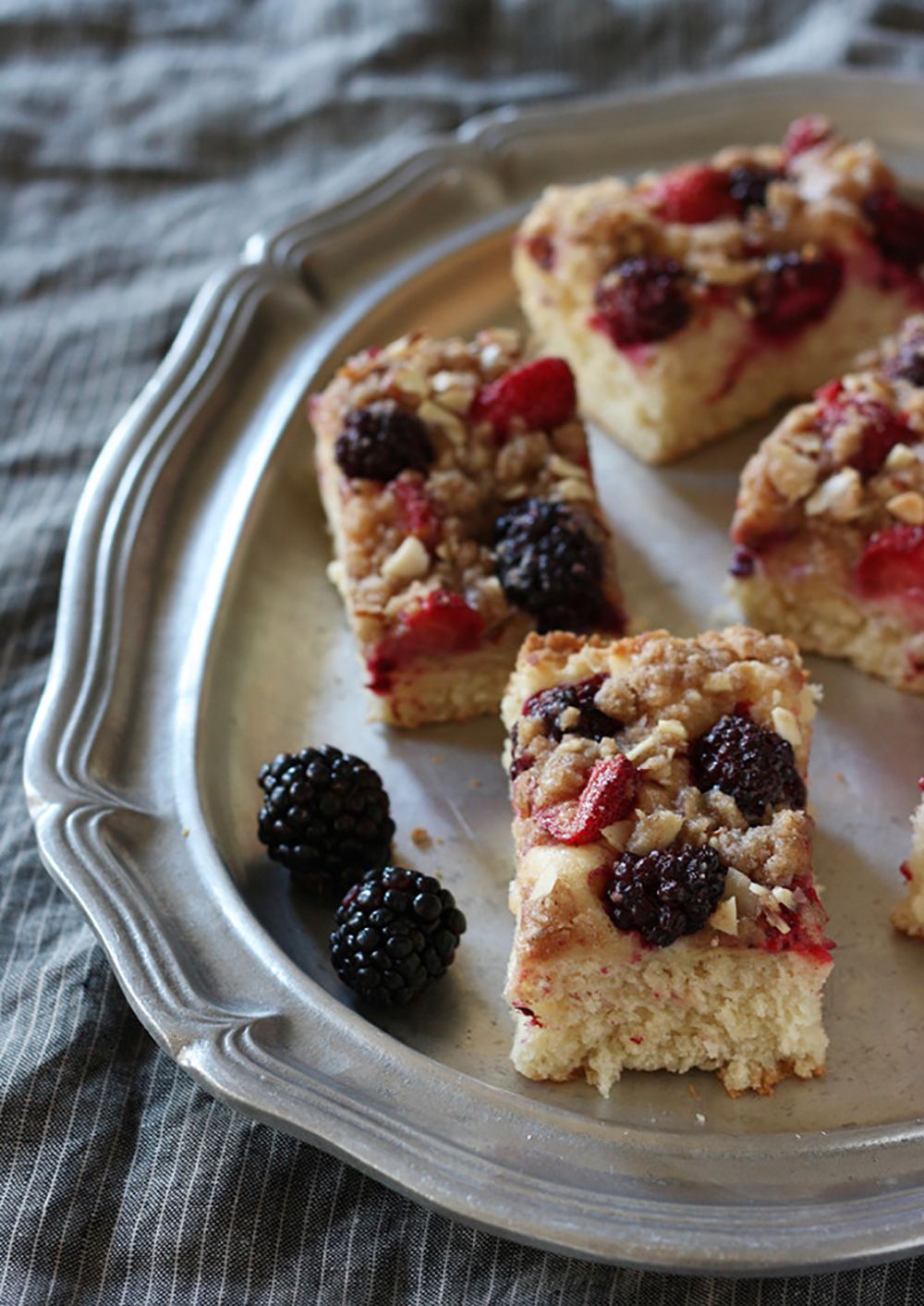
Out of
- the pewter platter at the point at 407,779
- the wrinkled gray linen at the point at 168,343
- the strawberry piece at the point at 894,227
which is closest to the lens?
the pewter platter at the point at 407,779

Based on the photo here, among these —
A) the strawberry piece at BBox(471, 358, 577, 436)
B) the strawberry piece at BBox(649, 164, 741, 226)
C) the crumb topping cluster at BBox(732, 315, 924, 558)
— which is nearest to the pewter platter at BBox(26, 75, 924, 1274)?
the crumb topping cluster at BBox(732, 315, 924, 558)

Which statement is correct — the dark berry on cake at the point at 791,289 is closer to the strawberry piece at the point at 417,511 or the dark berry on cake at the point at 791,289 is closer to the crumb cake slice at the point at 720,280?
the crumb cake slice at the point at 720,280

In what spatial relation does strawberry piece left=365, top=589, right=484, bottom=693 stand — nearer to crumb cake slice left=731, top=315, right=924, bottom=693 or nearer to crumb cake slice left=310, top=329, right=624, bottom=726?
crumb cake slice left=310, top=329, right=624, bottom=726

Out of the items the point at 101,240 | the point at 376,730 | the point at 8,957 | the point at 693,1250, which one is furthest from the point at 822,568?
the point at 101,240

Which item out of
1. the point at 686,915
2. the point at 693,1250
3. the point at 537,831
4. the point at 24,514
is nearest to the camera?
the point at 693,1250

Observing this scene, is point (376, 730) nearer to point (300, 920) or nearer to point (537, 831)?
point (300, 920)

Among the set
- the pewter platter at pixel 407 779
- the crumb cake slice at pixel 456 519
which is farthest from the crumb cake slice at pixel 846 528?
the crumb cake slice at pixel 456 519

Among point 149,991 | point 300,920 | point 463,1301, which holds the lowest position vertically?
point 463,1301

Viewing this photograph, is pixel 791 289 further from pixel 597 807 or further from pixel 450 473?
pixel 597 807
